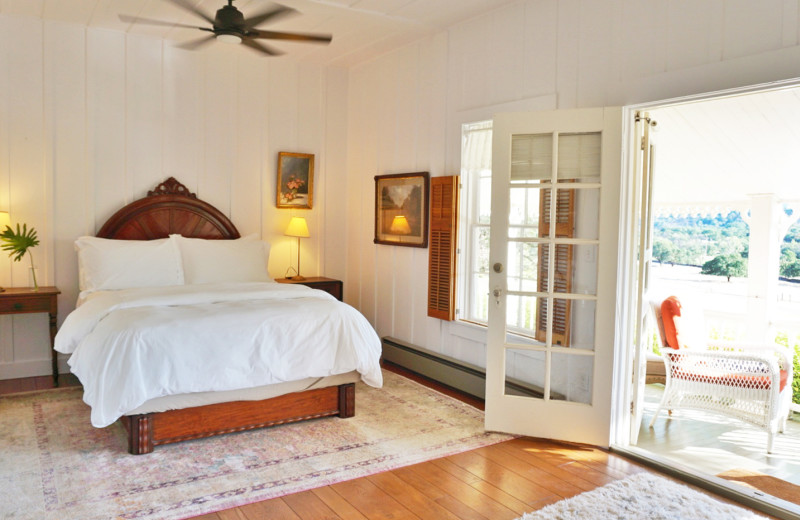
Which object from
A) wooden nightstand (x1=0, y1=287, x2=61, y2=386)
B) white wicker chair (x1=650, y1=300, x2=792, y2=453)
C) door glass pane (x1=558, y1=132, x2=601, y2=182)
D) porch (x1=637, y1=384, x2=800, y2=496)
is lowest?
porch (x1=637, y1=384, x2=800, y2=496)

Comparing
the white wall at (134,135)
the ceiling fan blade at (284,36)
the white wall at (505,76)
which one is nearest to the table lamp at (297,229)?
the white wall at (134,135)

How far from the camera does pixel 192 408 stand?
3.66 metres

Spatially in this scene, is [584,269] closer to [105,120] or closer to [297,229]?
[297,229]

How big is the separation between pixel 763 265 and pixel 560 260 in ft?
9.02

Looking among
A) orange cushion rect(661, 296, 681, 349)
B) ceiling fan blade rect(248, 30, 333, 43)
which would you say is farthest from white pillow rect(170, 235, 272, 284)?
orange cushion rect(661, 296, 681, 349)

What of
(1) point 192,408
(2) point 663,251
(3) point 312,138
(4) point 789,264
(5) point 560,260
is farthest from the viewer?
(2) point 663,251

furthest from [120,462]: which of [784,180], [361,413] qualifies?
[784,180]

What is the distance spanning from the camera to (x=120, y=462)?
3.38 metres

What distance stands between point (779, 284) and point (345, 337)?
14.8ft

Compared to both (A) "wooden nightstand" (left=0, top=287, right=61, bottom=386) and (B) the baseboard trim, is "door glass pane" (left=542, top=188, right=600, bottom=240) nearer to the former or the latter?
(B) the baseboard trim

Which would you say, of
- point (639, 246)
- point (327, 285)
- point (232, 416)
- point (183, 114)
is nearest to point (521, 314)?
point (639, 246)

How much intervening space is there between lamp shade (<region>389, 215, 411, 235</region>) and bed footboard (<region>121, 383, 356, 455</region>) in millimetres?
1849

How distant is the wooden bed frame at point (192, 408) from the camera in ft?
11.8

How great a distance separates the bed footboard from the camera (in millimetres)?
3508
